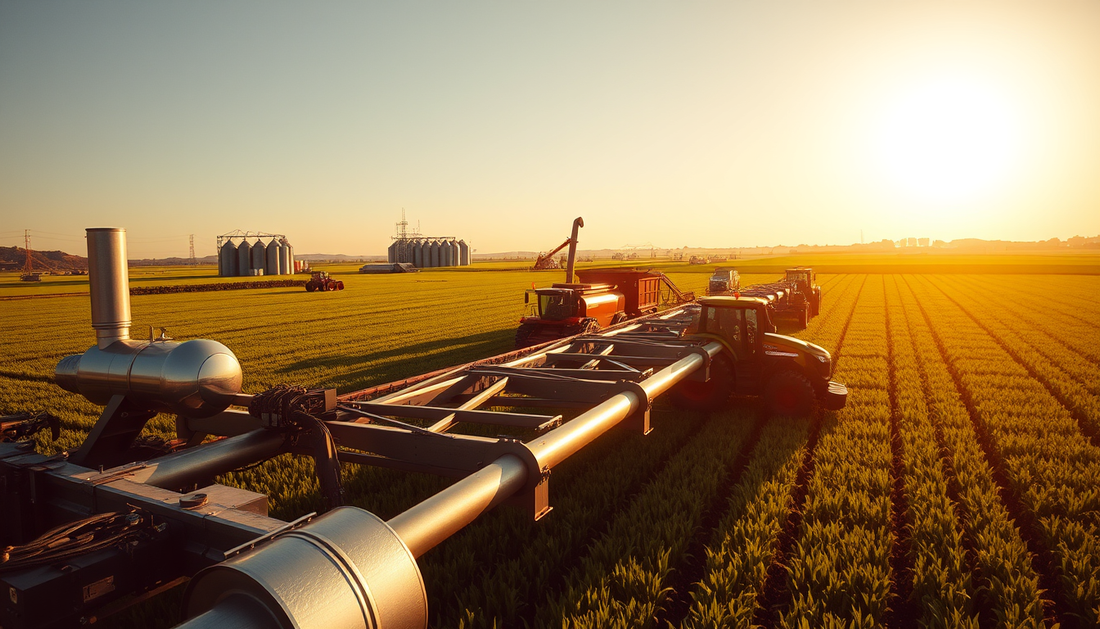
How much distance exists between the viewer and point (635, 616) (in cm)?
459

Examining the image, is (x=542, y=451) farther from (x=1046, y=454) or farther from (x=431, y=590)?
(x=1046, y=454)

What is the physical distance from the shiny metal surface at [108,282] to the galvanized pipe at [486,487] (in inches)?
152

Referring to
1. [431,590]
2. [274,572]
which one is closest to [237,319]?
[431,590]

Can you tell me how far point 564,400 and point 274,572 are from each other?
524cm

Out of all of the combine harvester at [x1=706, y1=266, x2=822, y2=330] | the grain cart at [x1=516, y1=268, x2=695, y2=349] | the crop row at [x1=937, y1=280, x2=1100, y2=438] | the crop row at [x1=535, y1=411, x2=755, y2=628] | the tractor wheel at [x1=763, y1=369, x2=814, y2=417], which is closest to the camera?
the crop row at [x1=535, y1=411, x2=755, y2=628]

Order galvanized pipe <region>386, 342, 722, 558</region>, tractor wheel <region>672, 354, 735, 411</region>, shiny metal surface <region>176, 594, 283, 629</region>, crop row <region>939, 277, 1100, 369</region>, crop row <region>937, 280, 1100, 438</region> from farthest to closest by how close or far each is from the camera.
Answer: crop row <region>939, 277, 1100, 369</region> → crop row <region>937, 280, 1100, 438</region> → tractor wheel <region>672, 354, 735, 411</region> → galvanized pipe <region>386, 342, 722, 558</region> → shiny metal surface <region>176, 594, 283, 629</region>

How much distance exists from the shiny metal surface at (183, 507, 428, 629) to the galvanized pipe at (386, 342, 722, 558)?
0.26 meters

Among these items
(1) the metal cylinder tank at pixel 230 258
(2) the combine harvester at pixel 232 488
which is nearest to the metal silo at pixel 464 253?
(1) the metal cylinder tank at pixel 230 258

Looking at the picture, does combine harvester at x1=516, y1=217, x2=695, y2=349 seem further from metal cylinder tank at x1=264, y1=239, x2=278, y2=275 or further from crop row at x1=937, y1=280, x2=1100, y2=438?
metal cylinder tank at x1=264, y1=239, x2=278, y2=275

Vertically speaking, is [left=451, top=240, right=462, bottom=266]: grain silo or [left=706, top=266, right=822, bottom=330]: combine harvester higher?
[left=451, top=240, right=462, bottom=266]: grain silo

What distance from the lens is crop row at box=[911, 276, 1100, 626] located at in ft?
16.8

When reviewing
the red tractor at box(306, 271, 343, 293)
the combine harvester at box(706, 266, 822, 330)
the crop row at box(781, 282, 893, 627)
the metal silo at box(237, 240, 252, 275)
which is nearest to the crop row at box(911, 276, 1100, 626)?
the crop row at box(781, 282, 893, 627)

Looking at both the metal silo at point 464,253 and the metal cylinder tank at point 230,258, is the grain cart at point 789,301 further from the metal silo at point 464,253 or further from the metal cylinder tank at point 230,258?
the metal silo at point 464,253

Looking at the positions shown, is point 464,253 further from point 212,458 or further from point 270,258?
point 212,458
